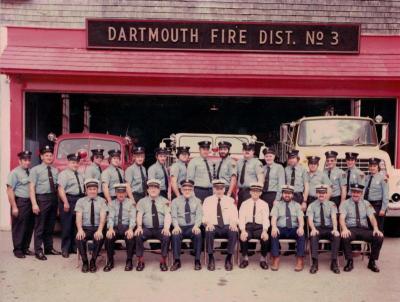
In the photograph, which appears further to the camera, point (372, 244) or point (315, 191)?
point (315, 191)

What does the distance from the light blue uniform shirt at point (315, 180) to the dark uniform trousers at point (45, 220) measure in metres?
4.37

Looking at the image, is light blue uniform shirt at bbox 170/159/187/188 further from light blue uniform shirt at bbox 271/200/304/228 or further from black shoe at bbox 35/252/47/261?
black shoe at bbox 35/252/47/261

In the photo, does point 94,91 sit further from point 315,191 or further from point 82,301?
point 82,301

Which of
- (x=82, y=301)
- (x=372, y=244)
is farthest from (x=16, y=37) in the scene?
(x=372, y=244)

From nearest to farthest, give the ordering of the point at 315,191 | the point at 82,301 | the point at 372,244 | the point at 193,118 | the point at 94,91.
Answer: the point at 82,301 → the point at 372,244 → the point at 315,191 → the point at 94,91 → the point at 193,118

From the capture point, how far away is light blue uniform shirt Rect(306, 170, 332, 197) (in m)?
8.73

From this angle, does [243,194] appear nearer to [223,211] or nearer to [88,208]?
[223,211]

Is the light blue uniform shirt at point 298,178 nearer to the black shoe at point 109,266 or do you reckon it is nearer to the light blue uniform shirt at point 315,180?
the light blue uniform shirt at point 315,180

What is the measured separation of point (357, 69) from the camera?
11.6 metres

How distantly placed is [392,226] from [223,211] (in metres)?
4.09

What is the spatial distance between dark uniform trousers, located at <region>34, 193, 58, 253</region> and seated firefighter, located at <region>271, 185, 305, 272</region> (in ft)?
12.1

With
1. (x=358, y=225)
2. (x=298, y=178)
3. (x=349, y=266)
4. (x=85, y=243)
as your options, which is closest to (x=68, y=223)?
(x=85, y=243)

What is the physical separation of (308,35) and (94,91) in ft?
16.9

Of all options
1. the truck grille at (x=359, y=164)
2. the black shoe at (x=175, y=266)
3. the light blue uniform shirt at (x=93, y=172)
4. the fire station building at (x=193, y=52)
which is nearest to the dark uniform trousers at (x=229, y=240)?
the black shoe at (x=175, y=266)
